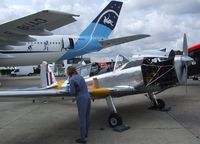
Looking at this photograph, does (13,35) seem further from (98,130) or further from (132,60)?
(98,130)

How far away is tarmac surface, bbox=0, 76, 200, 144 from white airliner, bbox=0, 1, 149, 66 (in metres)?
5.79

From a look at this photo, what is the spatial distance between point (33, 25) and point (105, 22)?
34.3ft

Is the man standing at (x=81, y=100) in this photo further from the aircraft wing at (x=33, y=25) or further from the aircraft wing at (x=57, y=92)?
the aircraft wing at (x=33, y=25)

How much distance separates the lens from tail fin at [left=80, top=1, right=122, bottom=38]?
77.2ft

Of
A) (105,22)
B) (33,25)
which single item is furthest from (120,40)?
(33,25)

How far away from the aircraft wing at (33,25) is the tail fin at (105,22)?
311 inches

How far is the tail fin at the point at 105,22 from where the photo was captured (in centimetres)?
2353

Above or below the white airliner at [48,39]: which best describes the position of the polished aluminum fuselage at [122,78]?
below

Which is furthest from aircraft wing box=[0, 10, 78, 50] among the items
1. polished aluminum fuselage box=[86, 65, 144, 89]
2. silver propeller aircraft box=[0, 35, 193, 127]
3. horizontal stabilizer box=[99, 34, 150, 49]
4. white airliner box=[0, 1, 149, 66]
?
horizontal stabilizer box=[99, 34, 150, 49]

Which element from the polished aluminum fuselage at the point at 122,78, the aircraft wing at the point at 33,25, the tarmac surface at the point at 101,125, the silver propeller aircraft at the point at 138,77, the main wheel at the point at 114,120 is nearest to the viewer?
the tarmac surface at the point at 101,125

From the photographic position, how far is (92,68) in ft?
27.2

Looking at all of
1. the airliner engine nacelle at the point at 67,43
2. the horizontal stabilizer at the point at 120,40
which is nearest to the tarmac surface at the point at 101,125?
the horizontal stabilizer at the point at 120,40

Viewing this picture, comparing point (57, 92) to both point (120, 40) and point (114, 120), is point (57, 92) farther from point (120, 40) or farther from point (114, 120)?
point (120, 40)

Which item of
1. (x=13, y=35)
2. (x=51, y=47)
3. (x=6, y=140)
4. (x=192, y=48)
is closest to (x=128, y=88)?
(x=6, y=140)
